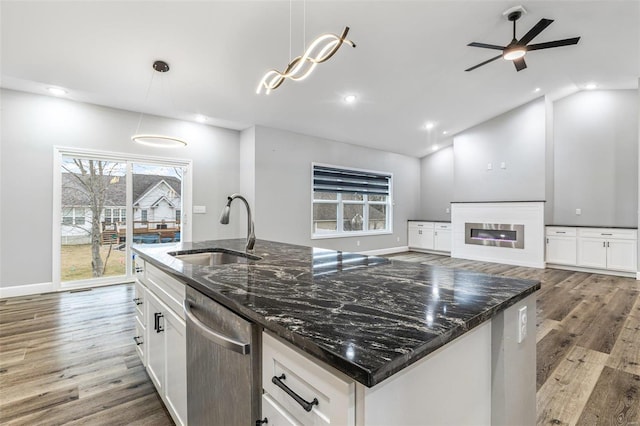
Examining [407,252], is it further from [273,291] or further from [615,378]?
[273,291]

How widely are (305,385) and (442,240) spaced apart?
25.4 feet

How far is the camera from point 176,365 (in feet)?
4.80

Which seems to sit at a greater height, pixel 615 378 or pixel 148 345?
pixel 148 345

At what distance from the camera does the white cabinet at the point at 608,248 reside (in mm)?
5191

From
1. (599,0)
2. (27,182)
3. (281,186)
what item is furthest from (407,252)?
(27,182)

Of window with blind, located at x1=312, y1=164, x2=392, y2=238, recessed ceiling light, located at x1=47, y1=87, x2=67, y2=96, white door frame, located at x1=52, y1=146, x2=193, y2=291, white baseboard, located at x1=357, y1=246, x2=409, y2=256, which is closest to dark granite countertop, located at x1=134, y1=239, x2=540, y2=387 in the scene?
white door frame, located at x1=52, y1=146, x2=193, y2=291

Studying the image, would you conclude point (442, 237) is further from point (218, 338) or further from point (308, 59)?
point (218, 338)

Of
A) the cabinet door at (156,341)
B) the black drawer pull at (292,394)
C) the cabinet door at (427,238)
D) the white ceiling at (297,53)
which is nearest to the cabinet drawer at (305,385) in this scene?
the black drawer pull at (292,394)

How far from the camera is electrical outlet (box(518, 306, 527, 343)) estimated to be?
1.09 metres

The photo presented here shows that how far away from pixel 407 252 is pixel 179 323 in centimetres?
761

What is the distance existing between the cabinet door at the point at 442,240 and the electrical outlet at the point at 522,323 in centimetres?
695

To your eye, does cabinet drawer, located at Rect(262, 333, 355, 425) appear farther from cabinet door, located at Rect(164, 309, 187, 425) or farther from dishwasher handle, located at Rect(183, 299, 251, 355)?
cabinet door, located at Rect(164, 309, 187, 425)

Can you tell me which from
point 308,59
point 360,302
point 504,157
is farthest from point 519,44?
point 360,302

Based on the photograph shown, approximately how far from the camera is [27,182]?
401 cm
